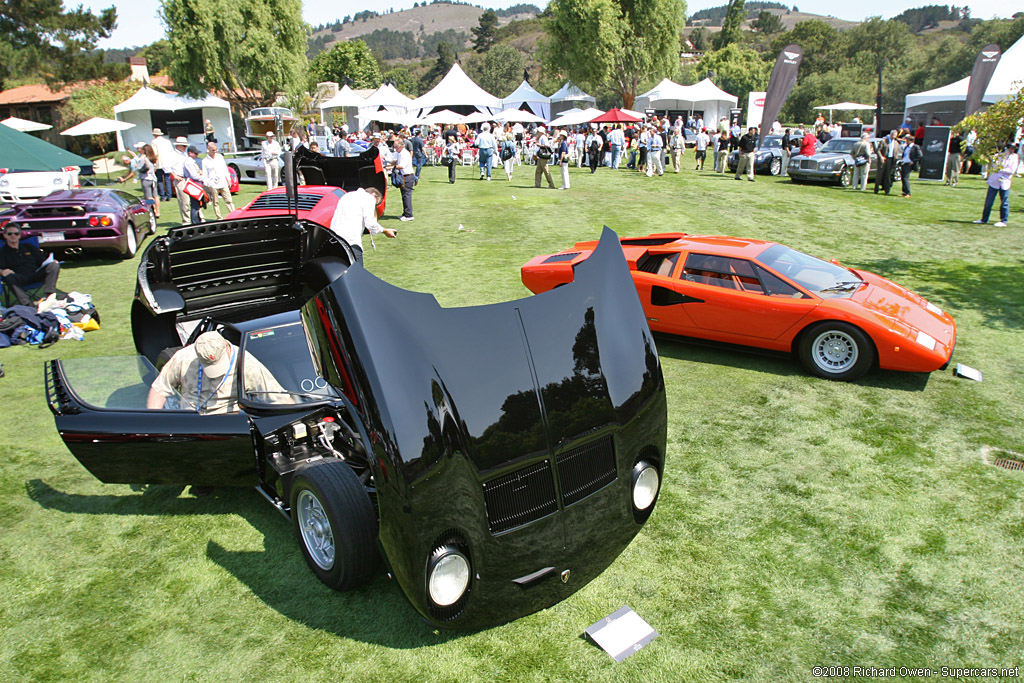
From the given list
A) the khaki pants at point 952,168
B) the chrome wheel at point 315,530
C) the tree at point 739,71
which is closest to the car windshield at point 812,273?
the chrome wheel at point 315,530

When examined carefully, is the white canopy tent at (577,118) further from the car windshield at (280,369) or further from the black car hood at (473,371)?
the black car hood at (473,371)

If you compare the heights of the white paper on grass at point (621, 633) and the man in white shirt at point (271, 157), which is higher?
the man in white shirt at point (271, 157)

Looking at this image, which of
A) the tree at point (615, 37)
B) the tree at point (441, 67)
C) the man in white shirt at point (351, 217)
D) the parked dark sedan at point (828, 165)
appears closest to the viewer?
the man in white shirt at point (351, 217)

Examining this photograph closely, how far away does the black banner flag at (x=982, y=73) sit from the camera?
75.5 ft

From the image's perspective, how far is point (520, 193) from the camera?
2020 cm

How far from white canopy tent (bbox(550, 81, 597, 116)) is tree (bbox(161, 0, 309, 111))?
19.7 m

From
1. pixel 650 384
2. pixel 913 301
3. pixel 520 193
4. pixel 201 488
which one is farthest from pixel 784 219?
pixel 201 488

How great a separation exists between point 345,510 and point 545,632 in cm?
123

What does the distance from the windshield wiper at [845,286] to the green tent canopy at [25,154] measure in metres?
13.6

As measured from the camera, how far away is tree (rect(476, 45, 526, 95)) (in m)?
116

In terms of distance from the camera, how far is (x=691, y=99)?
38.6 m

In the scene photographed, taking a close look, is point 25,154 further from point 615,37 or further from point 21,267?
point 615,37

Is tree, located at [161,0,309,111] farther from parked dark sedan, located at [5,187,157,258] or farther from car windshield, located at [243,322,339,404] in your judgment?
car windshield, located at [243,322,339,404]

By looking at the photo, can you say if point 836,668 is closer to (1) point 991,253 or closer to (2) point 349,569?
(2) point 349,569
